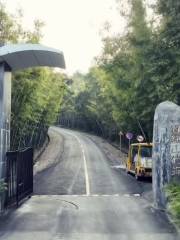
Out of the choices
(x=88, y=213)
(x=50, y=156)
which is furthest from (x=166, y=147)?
(x=50, y=156)

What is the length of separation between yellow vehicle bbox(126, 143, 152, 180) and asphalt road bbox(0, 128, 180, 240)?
2.20 ft

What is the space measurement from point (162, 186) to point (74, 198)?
3895 millimetres

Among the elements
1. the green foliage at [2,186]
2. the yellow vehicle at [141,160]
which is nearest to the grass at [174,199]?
the green foliage at [2,186]

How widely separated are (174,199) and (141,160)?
1203 cm

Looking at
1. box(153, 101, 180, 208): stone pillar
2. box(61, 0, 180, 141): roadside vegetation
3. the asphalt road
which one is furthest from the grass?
box(61, 0, 180, 141): roadside vegetation

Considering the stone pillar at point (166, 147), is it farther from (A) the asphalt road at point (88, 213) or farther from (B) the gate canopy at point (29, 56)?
(B) the gate canopy at point (29, 56)

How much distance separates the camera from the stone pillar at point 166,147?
15.6 m

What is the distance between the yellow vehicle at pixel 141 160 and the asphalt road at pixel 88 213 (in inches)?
26.4

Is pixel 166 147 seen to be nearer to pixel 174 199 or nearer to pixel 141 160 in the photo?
pixel 174 199

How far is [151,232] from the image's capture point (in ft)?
38.1

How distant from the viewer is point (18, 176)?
1606cm

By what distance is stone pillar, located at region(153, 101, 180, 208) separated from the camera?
15.6 meters

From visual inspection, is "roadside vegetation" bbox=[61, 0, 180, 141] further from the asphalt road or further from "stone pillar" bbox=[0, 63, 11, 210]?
"stone pillar" bbox=[0, 63, 11, 210]

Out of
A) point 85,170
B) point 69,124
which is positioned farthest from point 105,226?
point 69,124
